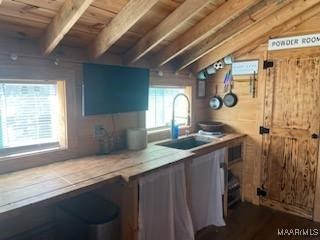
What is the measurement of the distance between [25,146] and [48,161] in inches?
8.1

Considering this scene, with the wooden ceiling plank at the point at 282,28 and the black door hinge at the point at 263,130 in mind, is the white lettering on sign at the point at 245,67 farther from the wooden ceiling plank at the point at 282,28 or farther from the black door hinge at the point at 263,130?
the black door hinge at the point at 263,130

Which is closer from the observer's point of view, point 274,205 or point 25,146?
point 25,146

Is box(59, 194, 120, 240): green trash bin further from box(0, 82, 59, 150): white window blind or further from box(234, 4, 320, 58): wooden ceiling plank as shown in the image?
box(234, 4, 320, 58): wooden ceiling plank

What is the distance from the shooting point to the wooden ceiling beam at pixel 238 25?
2.36 m

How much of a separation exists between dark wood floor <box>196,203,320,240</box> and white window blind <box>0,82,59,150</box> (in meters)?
1.78

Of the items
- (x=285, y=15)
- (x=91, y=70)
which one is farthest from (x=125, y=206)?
(x=285, y=15)

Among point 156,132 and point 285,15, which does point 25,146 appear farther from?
point 285,15

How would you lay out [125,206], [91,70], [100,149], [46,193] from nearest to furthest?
[46,193], [125,206], [91,70], [100,149]

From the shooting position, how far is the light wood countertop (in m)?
1.43

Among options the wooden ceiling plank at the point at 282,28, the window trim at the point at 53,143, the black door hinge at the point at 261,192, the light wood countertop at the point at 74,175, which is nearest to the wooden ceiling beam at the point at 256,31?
the wooden ceiling plank at the point at 282,28

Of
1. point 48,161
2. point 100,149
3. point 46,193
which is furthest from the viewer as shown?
point 100,149

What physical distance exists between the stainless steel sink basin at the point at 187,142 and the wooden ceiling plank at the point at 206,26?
0.91 m

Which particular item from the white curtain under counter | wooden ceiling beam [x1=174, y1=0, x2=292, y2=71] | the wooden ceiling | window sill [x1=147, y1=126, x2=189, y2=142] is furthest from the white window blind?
wooden ceiling beam [x1=174, y1=0, x2=292, y2=71]

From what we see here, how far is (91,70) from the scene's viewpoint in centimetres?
217
